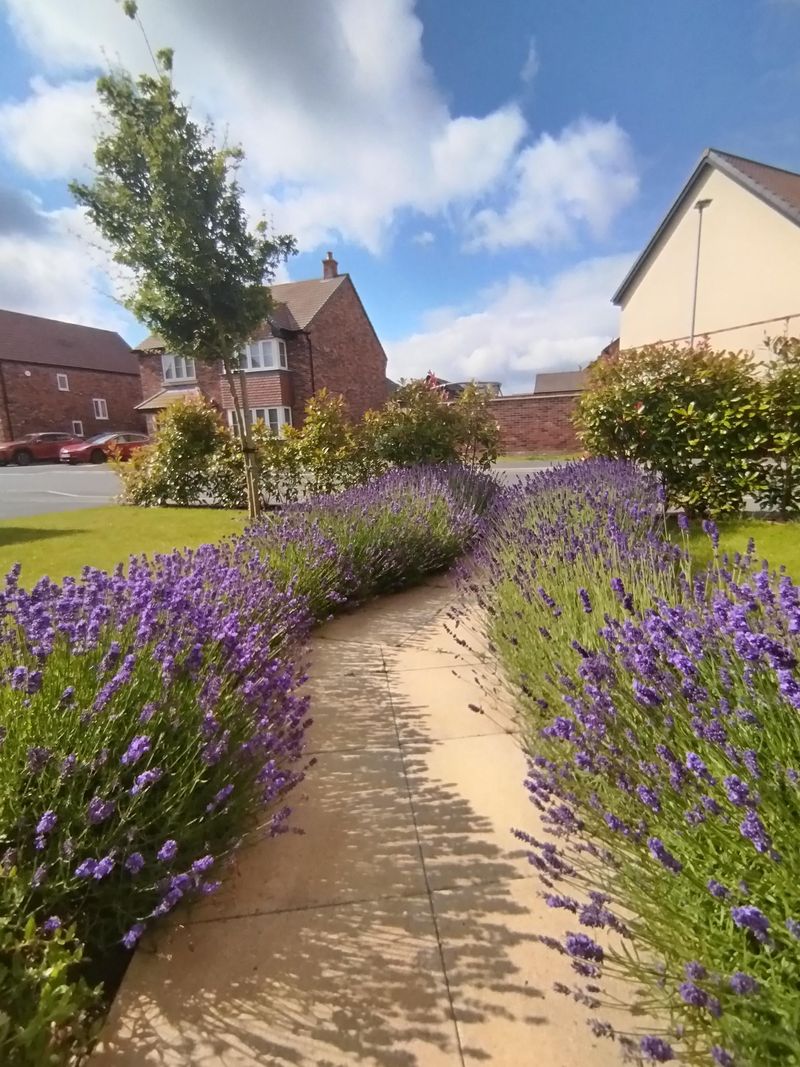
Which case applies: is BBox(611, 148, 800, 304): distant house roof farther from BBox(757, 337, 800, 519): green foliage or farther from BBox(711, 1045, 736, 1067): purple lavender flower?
BBox(711, 1045, 736, 1067): purple lavender flower

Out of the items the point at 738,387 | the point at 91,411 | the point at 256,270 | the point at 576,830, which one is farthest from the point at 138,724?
the point at 91,411

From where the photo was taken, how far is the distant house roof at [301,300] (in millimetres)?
24953

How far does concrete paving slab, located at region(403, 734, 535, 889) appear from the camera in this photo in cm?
200

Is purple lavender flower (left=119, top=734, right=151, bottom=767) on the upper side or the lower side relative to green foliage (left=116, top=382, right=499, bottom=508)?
lower

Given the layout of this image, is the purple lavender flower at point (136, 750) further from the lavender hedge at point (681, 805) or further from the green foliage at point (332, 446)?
the green foliage at point (332, 446)

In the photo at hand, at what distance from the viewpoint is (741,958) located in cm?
125

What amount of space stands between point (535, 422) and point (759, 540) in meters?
Result: 18.6

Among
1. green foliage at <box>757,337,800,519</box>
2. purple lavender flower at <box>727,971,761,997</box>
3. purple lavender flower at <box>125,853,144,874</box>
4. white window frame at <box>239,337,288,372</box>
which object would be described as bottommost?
purple lavender flower at <box>125,853,144,874</box>

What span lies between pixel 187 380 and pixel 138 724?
30.6 metres

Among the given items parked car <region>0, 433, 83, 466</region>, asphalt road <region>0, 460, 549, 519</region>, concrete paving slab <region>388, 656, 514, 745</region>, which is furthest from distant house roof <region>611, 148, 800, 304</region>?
parked car <region>0, 433, 83, 466</region>

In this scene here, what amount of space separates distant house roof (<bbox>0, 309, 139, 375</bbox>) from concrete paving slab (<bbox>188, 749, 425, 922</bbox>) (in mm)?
37606

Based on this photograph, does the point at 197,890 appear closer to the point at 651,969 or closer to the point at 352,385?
the point at 651,969

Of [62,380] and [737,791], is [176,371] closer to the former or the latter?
[62,380]

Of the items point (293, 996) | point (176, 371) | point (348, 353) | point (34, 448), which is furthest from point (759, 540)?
point (34, 448)
